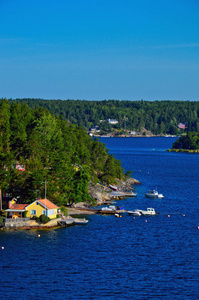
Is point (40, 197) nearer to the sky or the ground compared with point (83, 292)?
nearer to the sky

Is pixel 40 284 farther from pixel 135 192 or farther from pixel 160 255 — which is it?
pixel 135 192

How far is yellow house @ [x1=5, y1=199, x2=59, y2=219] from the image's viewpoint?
8156cm

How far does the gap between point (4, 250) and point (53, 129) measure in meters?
49.1

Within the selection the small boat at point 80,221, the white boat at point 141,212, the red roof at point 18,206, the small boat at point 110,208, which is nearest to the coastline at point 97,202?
the small boat at point 110,208

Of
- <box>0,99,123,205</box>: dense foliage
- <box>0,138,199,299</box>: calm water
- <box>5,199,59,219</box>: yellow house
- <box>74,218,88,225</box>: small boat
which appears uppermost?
<box>0,99,123,205</box>: dense foliage

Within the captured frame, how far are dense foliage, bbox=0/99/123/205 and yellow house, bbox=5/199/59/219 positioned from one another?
126 inches

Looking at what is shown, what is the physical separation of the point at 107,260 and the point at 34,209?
67.4 feet

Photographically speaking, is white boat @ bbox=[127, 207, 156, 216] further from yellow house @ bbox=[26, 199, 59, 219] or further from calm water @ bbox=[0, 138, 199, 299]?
yellow house @ bbox=[26, 199, 59, 219]

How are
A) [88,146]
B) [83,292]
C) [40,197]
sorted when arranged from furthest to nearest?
[88,146] → [40,197] → [83,292]

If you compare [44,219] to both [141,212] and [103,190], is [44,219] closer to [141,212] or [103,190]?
[141,212]

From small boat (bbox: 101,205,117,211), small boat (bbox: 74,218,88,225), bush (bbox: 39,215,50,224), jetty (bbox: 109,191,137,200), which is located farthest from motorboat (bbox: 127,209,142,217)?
bush (bbox: 39,215,50,224)

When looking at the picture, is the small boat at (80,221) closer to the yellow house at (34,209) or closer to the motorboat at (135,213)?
the yellow house at (34,209)

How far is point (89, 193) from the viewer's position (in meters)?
104

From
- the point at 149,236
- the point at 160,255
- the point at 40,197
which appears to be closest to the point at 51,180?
the point at 40,197
